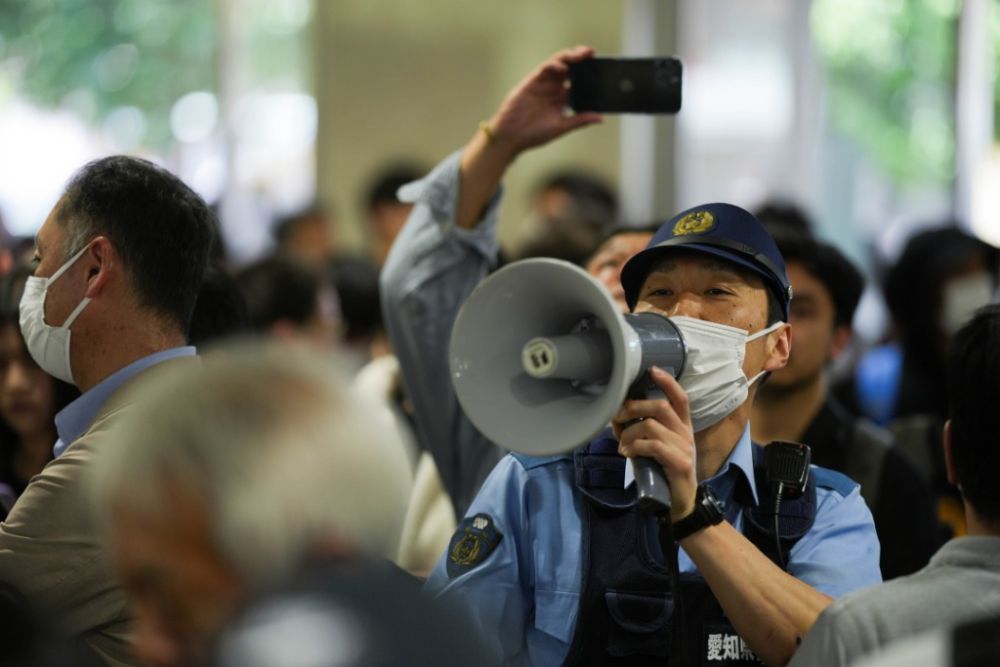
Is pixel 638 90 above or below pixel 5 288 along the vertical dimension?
above

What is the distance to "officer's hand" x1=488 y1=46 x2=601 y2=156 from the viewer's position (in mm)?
2879

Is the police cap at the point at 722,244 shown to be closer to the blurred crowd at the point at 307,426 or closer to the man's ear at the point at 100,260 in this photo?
the blurred crowd at the point at 307,426

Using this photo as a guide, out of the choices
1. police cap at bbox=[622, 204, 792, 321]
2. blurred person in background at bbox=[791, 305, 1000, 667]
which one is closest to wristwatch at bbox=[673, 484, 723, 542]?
blurred person in background at bbox=[791, 305, 1000, 667]

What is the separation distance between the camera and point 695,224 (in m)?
2.21

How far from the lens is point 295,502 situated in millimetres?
1287

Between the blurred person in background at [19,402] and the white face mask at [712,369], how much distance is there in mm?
1632

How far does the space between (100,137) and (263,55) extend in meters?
1.16

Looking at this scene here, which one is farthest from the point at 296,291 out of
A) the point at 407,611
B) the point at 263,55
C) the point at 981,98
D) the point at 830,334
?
the point at 263,55

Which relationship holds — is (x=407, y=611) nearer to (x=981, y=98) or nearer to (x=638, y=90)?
(x=638, y=90)

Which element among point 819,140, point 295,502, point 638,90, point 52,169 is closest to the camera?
point 295,502

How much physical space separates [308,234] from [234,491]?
664cm

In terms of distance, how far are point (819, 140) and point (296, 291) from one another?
174 inches

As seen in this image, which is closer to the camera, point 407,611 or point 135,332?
point 407,611

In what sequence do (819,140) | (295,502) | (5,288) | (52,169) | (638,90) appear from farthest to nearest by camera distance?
(52,169), (819,140), (5,288), (638,90), (295,502)
